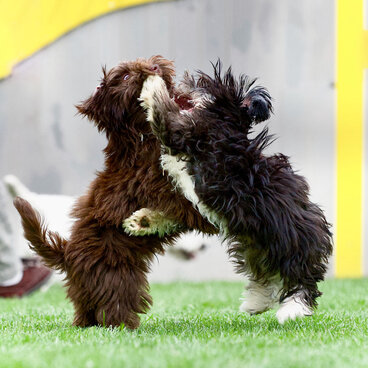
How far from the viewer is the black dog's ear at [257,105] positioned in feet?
9.13

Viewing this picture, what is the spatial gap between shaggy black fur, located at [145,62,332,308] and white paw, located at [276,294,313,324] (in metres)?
0.03

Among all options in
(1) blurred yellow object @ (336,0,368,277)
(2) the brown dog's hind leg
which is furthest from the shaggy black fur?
(1) blurred yellow object @ (336,0,368,277)

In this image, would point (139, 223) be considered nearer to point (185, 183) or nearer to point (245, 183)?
point (185, 183)

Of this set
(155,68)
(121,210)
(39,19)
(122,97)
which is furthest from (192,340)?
(39,19)

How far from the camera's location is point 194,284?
635 centimetres

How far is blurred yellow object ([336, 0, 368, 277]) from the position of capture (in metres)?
6.92

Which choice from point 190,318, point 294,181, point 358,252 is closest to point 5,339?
point 190,318

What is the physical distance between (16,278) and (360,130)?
3.69 meters

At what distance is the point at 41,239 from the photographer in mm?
3039

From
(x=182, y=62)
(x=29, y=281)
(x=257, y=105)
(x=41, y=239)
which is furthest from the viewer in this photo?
(x=182, y=62)

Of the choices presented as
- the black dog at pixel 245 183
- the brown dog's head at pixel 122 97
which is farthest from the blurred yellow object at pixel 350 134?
the brown dog's head at pixel 122 97

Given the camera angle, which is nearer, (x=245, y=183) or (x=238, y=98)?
(x=245, y=183)

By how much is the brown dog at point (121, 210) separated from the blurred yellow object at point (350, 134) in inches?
170

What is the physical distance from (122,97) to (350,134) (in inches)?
181
